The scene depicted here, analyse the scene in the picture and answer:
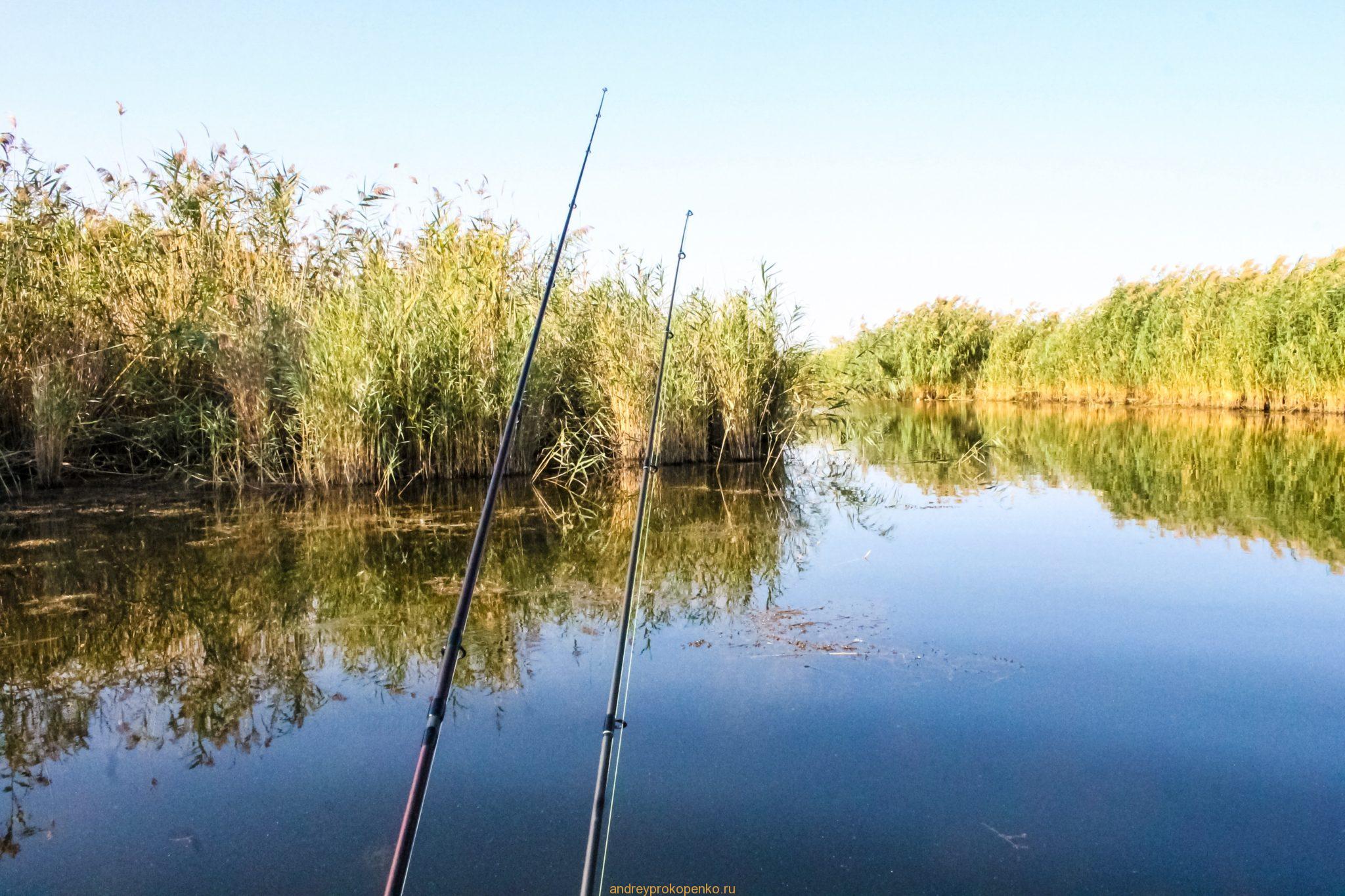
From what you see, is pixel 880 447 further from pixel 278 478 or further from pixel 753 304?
pixel 278 478

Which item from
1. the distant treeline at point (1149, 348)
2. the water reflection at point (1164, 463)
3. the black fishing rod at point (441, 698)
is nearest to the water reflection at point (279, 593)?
the black fishing rod at point (441, 698)

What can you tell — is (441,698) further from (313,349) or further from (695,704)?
(313,349)

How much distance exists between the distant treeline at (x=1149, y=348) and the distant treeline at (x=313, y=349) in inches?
96.7

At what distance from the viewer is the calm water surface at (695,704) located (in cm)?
233

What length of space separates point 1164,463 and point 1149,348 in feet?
30.1

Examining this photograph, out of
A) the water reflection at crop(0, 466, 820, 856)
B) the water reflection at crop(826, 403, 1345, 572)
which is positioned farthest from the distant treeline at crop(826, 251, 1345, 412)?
the water reflection at crop(0, 466, 820, 856)

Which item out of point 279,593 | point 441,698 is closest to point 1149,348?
point 279,593

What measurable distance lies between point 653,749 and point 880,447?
922 cm

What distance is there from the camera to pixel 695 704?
330 centimetres

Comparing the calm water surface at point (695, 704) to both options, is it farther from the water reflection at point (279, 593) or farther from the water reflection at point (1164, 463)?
the water reflection at point (1164, 463)

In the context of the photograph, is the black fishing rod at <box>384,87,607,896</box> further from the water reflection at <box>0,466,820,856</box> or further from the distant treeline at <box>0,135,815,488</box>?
the distant treeline at <box>0,135,815,488</box>

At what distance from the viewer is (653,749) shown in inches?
115

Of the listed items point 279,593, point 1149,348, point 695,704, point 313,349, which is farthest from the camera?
point 1149,348

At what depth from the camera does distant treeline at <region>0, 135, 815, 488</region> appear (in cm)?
771
